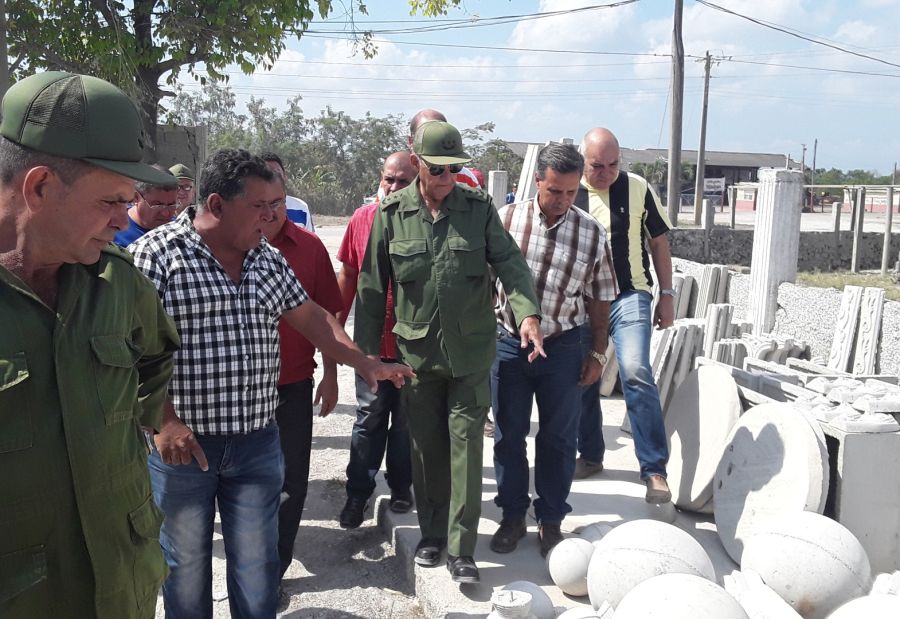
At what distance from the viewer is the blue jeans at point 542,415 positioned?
3.81 m

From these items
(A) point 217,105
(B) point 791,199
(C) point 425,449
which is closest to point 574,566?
(C) point 425,449

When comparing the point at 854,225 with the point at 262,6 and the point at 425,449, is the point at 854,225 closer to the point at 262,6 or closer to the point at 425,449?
the point at 262,6

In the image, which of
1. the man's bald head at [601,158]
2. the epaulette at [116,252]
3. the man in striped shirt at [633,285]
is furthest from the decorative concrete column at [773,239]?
the epaulette at [116,252]

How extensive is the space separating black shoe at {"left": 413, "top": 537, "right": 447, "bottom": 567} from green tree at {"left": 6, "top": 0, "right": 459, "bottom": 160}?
660 cm

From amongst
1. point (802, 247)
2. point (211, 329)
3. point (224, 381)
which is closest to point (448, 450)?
point (224, 381)

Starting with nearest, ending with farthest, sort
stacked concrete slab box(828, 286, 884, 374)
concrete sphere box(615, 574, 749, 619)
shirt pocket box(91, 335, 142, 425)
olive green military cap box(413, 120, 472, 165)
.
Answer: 1. shirt pocket box(91, 335, 142, 425)
2. concrete sphere box(615, 574, 749, 619)
3. olive green military cap box(413, 120, 472, 165)
4. stacked concrete slab box(828, 286, 884, 374)

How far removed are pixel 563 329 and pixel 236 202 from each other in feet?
5.73

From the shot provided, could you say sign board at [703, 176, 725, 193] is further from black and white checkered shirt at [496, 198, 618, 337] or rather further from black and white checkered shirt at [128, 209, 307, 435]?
black and white checkered shirt at [128, 209, 307, 435]

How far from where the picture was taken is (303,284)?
12.2 feet

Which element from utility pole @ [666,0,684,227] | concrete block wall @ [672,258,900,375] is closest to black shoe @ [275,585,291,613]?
concrete block wall @ [672,258,900,375]

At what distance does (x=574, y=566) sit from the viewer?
11.4 ft

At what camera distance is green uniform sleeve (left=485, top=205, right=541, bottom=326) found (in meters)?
3.51

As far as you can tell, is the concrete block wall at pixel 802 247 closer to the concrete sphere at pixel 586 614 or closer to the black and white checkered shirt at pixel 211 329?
the concrete sphere at pixel 586 614

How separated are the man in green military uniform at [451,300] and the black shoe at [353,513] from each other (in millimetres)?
1017
